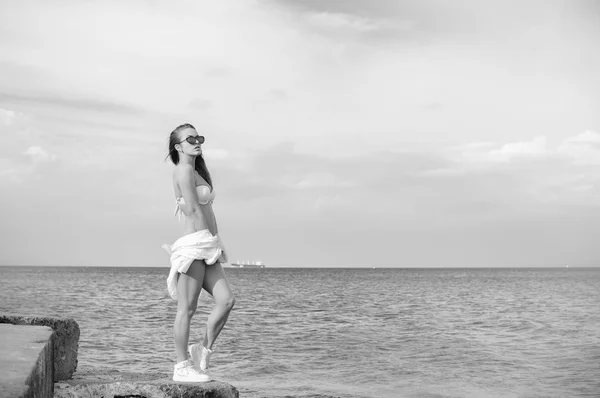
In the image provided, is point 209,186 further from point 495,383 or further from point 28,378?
point 495,383

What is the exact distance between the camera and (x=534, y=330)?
2292cm

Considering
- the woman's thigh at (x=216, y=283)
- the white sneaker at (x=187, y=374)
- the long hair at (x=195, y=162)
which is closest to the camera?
the white sneaker at (x=187, y=374)

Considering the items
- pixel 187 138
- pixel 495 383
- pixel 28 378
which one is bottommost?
pixel 495 383

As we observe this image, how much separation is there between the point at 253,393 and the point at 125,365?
3077mm

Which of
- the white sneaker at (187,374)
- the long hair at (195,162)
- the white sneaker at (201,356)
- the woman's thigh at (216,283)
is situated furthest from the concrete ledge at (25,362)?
the long hair at (195,162)

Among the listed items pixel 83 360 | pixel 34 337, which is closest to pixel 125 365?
pixel 83 360

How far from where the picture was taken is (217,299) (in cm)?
583

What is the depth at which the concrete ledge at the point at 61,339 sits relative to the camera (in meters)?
5.86

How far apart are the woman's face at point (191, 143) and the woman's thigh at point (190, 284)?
964 mm

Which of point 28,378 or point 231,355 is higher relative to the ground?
point 28,378

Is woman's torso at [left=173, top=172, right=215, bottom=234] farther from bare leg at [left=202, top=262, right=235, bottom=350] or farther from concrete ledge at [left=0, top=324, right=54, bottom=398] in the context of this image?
concrete ledge at [left=0, top=324, right=54, bottom=398]

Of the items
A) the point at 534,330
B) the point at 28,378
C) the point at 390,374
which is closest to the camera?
the point at 28,378

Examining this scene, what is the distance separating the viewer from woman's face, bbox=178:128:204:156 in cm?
598

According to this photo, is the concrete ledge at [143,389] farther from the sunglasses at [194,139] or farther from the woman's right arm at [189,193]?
the sunglasses at [194,139]
